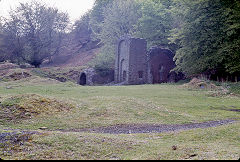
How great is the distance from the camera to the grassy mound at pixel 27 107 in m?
10.3

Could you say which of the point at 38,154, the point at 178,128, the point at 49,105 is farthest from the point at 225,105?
the point at 38,154

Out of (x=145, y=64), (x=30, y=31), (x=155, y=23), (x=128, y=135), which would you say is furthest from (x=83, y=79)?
(x=128, y=135)

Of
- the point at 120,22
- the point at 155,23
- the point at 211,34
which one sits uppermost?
the point at 120,22

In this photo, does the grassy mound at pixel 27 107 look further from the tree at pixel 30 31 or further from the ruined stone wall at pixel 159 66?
the tree at pixel 30 31

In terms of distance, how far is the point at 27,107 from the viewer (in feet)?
36.2

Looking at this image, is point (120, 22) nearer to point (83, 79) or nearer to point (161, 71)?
point (83, 79)

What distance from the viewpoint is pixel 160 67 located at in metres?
35.7

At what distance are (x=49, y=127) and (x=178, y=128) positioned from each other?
16.4 ft

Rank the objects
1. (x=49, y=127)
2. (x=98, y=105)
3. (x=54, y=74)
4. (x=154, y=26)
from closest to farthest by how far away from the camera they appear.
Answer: (x=49, y=127) < (x=98, y=105) < (x=154, y=26) < (x=54, y=74)

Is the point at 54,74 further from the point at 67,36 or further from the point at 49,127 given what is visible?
the point at 49,127

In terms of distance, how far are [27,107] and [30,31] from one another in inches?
1688

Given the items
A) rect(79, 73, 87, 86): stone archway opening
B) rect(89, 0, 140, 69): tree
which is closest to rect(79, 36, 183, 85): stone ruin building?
rect(79, 73, 87, 86): stone archway opening

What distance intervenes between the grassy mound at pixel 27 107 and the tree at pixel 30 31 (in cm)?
3899

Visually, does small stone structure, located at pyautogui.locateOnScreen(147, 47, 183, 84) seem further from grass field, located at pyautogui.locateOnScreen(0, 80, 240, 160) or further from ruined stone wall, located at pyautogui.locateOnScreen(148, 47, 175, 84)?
grass field, located at pyautogui.locateOnScreen(0, 80, 240, 160)
